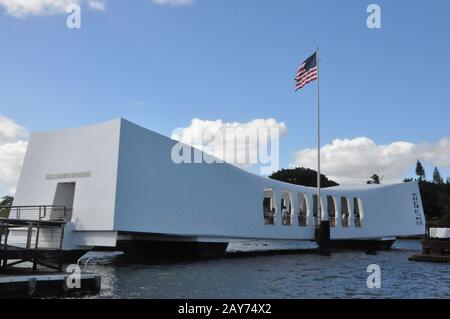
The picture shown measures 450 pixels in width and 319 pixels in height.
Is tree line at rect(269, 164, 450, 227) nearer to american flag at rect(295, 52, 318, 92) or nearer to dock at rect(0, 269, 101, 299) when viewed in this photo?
american flag at rect(295, 52, 318, 92)

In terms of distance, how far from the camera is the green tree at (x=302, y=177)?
231 ft

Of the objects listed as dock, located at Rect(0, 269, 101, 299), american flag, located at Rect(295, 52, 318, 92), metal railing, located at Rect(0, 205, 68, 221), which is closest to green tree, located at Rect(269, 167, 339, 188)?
american flag, located at Rect(295, 52, 318, 92)

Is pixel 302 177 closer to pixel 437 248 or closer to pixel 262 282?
pixel 437 248

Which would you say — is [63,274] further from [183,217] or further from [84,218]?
[183,217]

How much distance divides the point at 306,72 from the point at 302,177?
43190 millimetres

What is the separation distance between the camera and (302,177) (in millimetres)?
71125

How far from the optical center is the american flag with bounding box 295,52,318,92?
28.7 meters

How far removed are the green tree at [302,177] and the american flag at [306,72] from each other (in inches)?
1636

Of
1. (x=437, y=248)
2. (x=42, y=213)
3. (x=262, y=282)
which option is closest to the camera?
(x=262, y=282)

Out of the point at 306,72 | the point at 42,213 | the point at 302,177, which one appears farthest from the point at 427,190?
the point at 42,213

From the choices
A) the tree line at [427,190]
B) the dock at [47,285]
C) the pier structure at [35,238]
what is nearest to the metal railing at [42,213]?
the pier structure at [35,238]

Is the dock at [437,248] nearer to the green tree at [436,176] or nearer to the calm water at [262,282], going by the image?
the calm water at [262,282]

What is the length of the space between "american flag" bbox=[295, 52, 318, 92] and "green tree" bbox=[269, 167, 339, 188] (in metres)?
41.5

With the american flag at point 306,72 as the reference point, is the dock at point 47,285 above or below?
below
